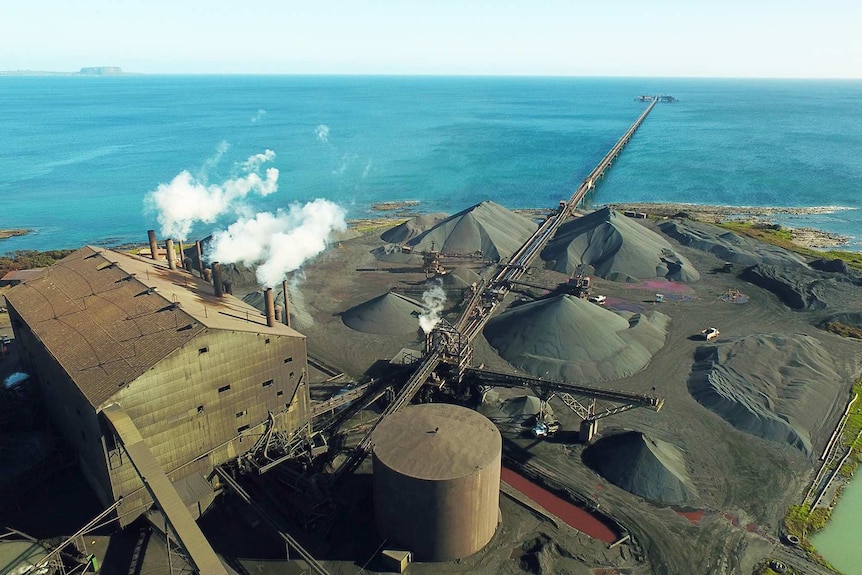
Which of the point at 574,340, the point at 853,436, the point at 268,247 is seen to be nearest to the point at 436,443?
the point at 574,340

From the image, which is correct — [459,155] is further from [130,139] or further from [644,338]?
[644,338]

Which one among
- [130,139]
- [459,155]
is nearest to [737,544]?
[459,155]

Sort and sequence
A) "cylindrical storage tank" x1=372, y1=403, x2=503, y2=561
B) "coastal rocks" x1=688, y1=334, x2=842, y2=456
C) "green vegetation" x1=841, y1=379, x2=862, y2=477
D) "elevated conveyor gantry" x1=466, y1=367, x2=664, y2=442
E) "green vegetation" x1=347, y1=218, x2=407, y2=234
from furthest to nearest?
1. "green vegetation" x1=347, y1=218, x2=407, y2=234
2. "coastal rocks" x1=688, y1=334, x2=842, y2=456
3. "green vegetation" x1=841, y1=379, x2=862, y2=477
4. "elevated conveyor gantry" x1=466, y1=367, x2=664, y2=442
5. "cylindrical storage tank" x1=372, y1=403, x2=503, y2=561

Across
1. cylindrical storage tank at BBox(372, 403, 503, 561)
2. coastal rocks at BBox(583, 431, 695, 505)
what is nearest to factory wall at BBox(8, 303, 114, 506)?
cylindrical storage tank at BBox(372, 403, 503, 561)

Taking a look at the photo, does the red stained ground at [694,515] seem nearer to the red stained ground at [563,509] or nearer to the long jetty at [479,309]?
the red stained ground at [563,509]

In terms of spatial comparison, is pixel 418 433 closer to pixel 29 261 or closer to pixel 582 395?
pixel 582 395

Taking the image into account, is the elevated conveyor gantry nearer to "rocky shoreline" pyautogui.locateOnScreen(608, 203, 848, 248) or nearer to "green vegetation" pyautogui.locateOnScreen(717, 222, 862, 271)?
"green vegetation" pyautogui.locateOnScreen(717, 222, 862, 271)
